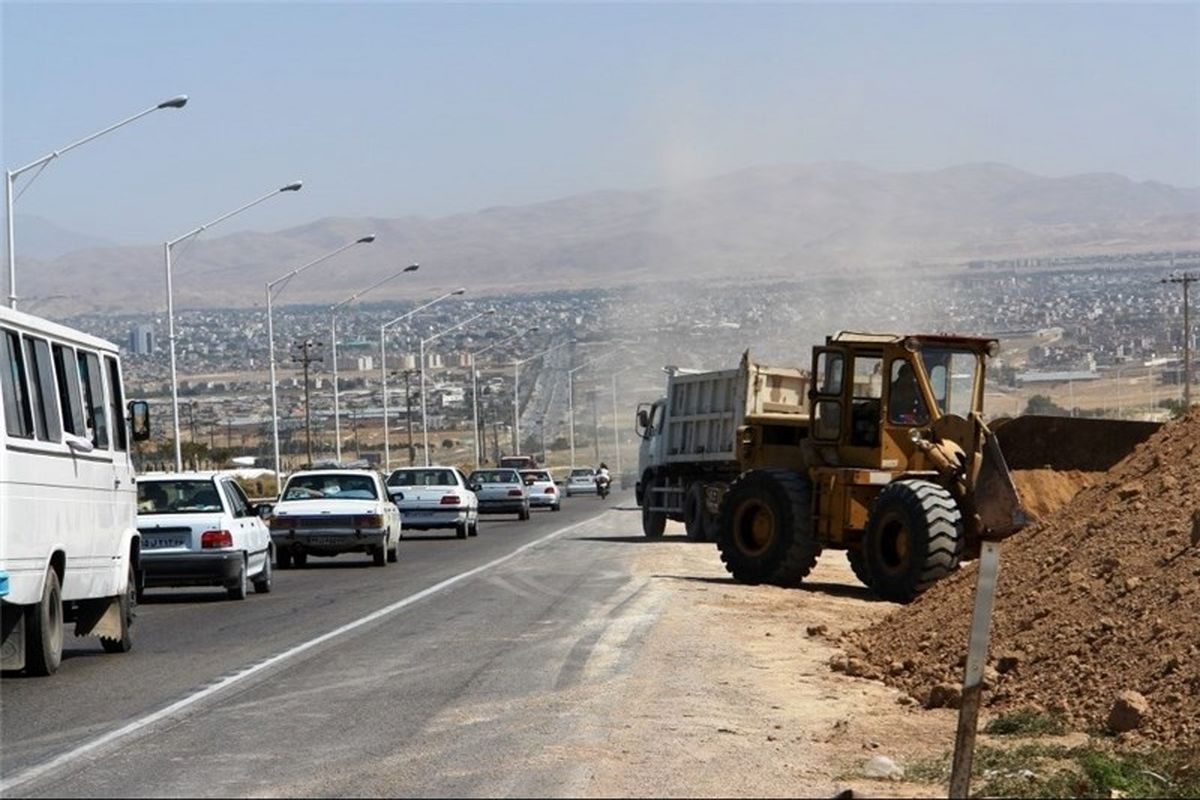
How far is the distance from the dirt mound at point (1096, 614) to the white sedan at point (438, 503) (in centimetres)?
2501

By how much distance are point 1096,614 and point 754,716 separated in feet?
11.7

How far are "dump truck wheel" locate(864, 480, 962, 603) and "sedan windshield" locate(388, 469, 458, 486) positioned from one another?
22541mm

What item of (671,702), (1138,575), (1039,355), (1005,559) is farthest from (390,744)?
(1039,355)

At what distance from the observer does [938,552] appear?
989 inches

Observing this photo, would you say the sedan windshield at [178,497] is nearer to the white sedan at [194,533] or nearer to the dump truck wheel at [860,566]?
the white sedan at [194,533]

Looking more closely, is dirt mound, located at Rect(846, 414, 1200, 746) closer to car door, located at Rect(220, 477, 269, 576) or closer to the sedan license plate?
car door, located at Rect(220, 477, 269, 576)

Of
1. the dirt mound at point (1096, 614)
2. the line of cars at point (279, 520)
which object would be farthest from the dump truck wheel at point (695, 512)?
the dirt mound at point (1096, 614)

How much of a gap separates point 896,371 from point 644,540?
16.5 m

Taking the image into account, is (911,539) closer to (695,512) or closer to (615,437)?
(695,512)

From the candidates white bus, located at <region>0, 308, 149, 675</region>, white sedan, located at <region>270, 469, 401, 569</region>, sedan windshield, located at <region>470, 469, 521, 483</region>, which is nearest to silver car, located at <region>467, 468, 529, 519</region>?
sedan windshield, located at <region>470, 469, 521, 483</region>

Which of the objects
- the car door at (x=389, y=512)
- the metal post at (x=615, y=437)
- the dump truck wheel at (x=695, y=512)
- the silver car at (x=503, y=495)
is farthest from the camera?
the metal post at (x=615, y=437)

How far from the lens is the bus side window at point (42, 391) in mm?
17672

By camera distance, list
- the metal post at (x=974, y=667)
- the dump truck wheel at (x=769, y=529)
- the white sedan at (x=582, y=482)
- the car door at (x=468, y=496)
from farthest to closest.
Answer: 1. the white sedan at (x=582, y=482)
2. the car door at (x=468, y=496)
3. the dump truck wheel at (x=769, y=529)
4. the metal post at (x=974, y=667)

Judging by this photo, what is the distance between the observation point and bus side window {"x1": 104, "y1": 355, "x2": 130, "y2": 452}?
68.3ft
